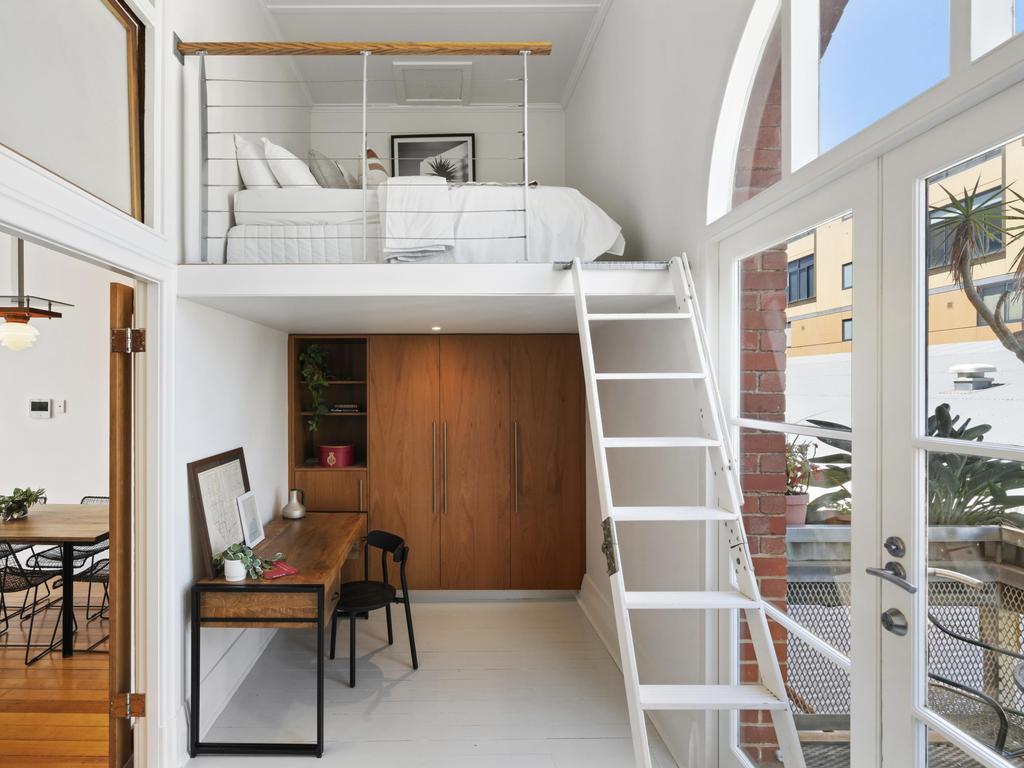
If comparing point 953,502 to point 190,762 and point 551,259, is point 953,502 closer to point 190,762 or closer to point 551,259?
point 551,259

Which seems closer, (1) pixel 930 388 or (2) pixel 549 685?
(1) pixel 930 388

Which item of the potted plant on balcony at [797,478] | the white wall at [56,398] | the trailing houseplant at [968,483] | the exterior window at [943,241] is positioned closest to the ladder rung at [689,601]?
the potted plant on balcony at [797,478]

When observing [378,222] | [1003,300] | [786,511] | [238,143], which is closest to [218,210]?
[238,143]

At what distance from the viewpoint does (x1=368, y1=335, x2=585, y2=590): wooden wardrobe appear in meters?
4.14

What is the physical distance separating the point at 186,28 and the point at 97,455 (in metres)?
3.27

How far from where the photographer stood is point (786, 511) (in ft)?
5.88

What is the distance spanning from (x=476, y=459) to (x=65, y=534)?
2410 mm

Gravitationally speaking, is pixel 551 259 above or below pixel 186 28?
below

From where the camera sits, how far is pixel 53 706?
2691 millimetres

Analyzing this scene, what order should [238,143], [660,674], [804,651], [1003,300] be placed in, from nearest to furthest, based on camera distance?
[1003,300]
[804,651]
[660,674]
[238,143]

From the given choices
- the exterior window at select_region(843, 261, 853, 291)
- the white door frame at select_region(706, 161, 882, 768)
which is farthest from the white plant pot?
the exterior window at select_region(843, 261, 853, 291)

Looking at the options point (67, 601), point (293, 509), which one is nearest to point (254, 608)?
point (293, 509)

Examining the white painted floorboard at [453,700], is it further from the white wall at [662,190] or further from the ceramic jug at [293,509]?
the ceramic jug at [293,509]

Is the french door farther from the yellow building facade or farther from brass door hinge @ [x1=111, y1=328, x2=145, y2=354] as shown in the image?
brass door hinge @ [x1=111, y1=328, x2=145, y2=354]
